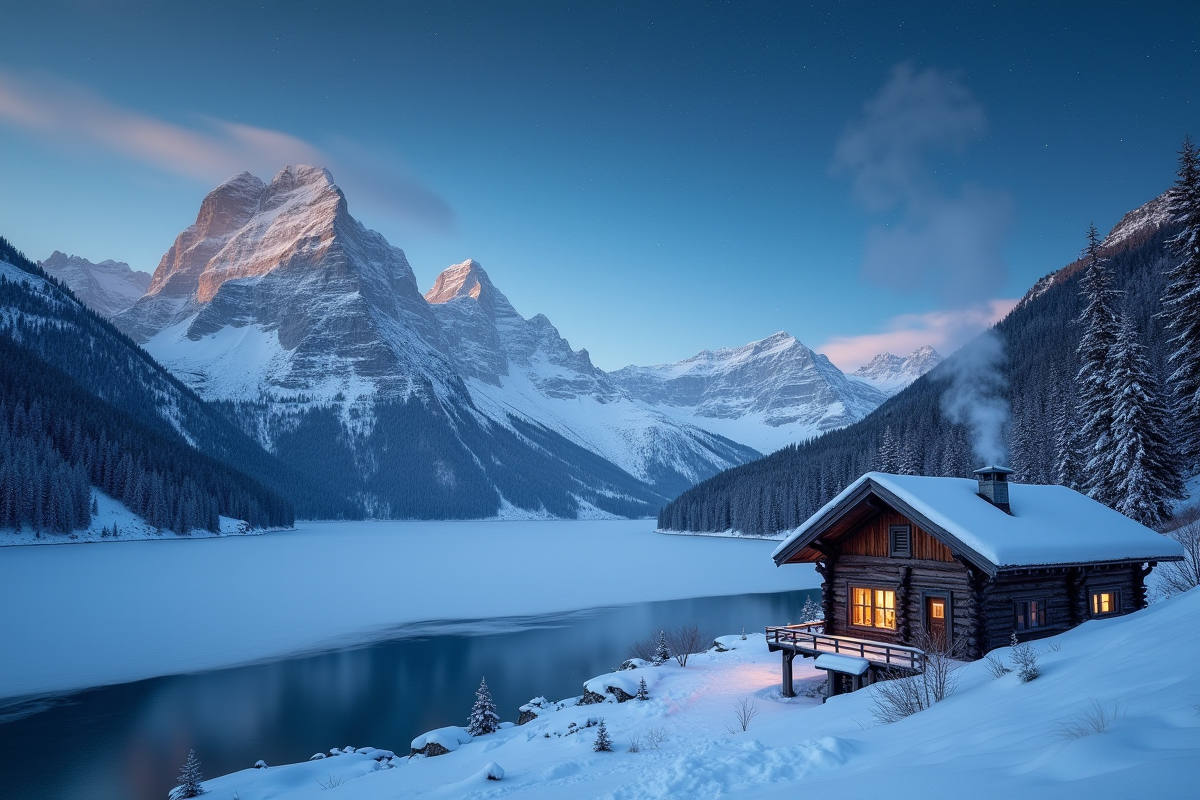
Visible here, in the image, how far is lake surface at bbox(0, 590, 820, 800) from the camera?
847 inches

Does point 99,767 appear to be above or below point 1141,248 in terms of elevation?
below

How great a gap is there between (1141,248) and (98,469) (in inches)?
6989

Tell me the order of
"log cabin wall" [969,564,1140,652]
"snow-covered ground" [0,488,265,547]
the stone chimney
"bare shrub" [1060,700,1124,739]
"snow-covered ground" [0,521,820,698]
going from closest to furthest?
"bare shrub" [1060,700,1124,739]
"log cabin wall" [969,564,1140,652]
the stone chimney
"snow-covered ground" [0,521,820,698]
"snow-covered ground" [0,488,265,547]

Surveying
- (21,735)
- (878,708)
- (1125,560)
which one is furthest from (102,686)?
(1125,560)

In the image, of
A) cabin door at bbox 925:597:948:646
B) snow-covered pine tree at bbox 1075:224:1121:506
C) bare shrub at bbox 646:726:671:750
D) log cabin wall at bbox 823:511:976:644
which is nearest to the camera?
bare shrub at bbox 646:726:671:750

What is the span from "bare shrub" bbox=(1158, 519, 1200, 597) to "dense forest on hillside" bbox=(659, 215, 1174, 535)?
927 inches

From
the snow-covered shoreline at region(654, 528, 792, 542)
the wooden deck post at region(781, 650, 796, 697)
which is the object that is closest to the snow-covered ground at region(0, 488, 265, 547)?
the snow-covered shoreline at region(654, 528, 792, 542)

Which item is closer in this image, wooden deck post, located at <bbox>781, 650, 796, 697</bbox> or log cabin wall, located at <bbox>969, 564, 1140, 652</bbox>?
log cabin wall, located at <bbox>969, 564, 1140, 652</bbox>

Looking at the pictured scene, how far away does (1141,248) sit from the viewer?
10056cm

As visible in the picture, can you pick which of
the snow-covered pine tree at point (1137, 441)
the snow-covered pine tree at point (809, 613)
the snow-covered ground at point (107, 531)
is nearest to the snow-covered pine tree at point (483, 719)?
the snow-covered pine tree at point (809, 613)

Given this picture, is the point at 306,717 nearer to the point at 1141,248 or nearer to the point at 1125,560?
the point at 1125,560

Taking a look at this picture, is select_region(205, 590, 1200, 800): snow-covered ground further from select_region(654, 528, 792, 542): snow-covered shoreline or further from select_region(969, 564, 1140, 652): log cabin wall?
select_region(654, 528, 792, 542): snow-covered shoreline

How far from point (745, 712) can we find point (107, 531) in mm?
121487

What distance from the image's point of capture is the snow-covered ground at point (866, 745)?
6.38 meters
